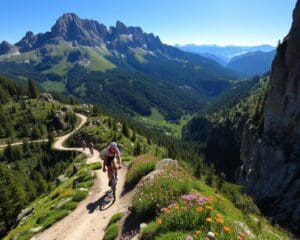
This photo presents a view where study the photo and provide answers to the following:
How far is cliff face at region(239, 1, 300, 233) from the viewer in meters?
66.9

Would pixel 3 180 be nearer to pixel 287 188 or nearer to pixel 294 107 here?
pixel 287 188

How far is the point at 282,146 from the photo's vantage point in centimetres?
8062

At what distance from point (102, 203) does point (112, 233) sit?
24.2 feet

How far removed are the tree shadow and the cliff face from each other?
46.7 metres

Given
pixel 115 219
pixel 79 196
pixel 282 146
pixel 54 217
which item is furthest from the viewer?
pixel 282 146

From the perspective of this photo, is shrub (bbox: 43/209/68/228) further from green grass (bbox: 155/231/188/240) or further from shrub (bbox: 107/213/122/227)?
green grass (bbox: 155/231/188/240)

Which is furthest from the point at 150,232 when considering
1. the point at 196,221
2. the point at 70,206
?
the point at 70,206

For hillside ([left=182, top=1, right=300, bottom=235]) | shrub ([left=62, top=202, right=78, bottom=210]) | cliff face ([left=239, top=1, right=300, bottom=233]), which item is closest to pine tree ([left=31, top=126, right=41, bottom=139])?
hillside ([left=182, top=1, right=300, bottom=235])

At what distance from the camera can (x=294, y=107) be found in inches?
3157

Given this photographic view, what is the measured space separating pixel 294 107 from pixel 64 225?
74285 millimetres

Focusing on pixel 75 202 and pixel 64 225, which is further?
pixel 75 202

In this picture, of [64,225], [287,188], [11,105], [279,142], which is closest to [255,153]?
[279,142]

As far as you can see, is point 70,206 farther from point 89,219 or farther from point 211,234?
point 211,234

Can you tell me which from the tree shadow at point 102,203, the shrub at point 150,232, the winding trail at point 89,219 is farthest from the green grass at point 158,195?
the tree shadow at point 102,203
